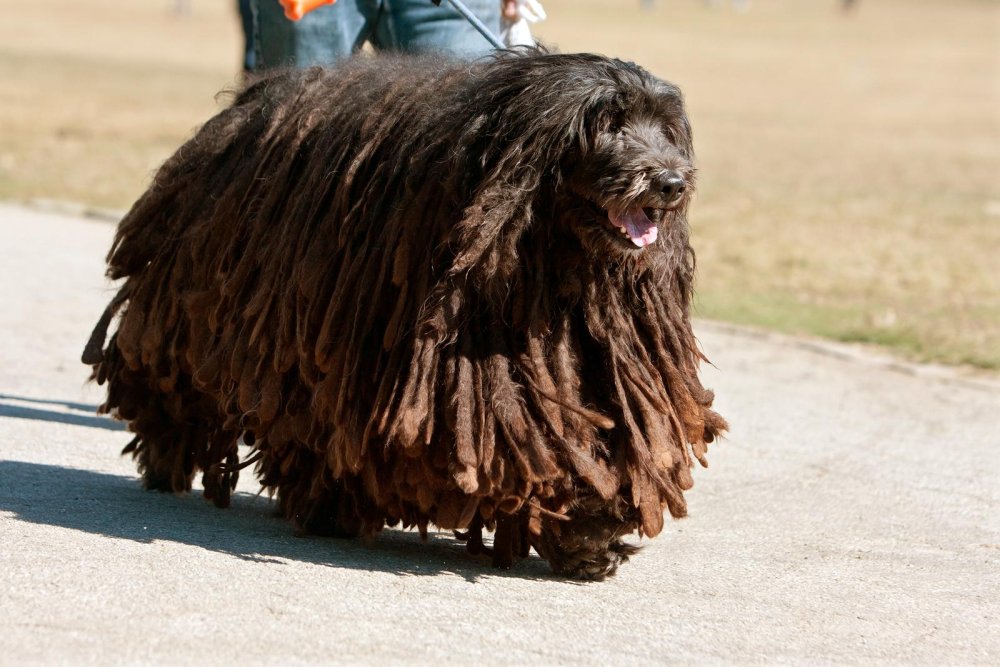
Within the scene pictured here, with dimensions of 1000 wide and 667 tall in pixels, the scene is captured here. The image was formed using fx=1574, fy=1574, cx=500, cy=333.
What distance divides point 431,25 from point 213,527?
6.90ft

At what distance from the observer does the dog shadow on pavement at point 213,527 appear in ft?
15.4

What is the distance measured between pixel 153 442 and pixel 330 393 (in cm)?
124

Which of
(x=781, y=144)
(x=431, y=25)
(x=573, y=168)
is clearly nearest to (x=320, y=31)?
(x=431, y=25)

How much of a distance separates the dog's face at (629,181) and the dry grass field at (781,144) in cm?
66

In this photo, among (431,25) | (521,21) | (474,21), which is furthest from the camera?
(521,21)

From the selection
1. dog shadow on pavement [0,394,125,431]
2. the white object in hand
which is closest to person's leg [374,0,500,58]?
the white object in hand

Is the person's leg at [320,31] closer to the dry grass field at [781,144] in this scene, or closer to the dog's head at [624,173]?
the dry grass field at [781,144]

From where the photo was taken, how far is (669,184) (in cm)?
428

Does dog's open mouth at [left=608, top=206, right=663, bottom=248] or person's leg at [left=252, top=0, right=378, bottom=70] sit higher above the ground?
person's leg at [left=252, top=0, right=378, bottom=70]

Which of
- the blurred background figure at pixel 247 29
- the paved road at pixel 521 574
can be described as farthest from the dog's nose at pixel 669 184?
the blurred background figure at pixel 247 29

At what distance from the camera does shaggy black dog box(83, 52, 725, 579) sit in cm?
437

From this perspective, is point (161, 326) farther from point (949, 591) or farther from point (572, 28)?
point (572, 28)

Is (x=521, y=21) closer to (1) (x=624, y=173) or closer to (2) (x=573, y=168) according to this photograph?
(2) (x=573, y=168)

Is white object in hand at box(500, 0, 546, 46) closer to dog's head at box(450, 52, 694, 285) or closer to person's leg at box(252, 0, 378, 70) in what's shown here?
person's leg at box(252, 0, 378, 70)
